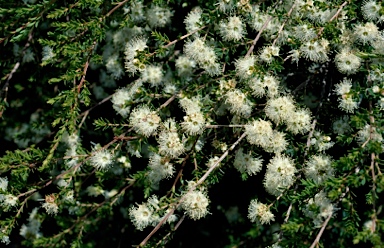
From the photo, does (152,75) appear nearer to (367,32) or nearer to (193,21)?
(193,21)

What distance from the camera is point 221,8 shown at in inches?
101

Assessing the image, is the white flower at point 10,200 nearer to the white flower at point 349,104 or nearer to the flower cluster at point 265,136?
the flower cluster at point 265,136

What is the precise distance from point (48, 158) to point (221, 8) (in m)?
1.13

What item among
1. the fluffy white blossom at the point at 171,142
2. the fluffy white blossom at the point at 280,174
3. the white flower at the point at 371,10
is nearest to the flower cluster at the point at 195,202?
the fluffy white blossom at the point at 171,142

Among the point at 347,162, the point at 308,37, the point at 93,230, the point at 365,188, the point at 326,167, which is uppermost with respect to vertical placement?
the point at 308,37

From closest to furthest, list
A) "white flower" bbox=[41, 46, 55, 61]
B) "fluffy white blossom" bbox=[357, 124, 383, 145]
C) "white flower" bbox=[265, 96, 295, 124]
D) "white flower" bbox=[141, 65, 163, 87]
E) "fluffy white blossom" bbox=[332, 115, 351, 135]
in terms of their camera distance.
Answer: "fluffy white blossom" bbox=[357, 124, 383, 145], "white flower" bbox=[265, 96, 295, 124], "fluffy white blossom" bbox=[332, 115, 351, 135], "white flower" bbox=[141, 65, 163, 87], "white flower" bbox=[41, 46, 55, 61]

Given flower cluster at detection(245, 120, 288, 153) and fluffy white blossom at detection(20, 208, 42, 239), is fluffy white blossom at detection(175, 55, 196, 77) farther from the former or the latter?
fluffy white blossom at detection(20, 208, 42, 239)

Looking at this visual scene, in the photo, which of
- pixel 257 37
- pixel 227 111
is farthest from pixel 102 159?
pixel 257 37

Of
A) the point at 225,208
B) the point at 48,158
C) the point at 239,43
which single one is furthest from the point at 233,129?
the point at 225,208

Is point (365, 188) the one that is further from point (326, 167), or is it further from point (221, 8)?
point (221, 8)

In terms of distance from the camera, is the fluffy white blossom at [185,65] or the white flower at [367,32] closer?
the white flower at [367,32]

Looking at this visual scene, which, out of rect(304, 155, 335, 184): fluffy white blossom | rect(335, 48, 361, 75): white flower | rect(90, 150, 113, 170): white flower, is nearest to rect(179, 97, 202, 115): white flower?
rect(90, 150, 113, 170): white flower

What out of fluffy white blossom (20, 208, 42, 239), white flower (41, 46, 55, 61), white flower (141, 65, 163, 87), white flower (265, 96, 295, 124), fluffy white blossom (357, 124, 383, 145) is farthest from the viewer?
fluffy white blossom (20, 208, 42, 239)

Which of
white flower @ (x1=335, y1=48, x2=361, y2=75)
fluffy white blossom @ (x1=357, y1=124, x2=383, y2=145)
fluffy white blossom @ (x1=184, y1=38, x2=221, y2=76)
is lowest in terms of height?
fluffy white blossom @ (x1=357, y1=124, x2=383, y2=145)
